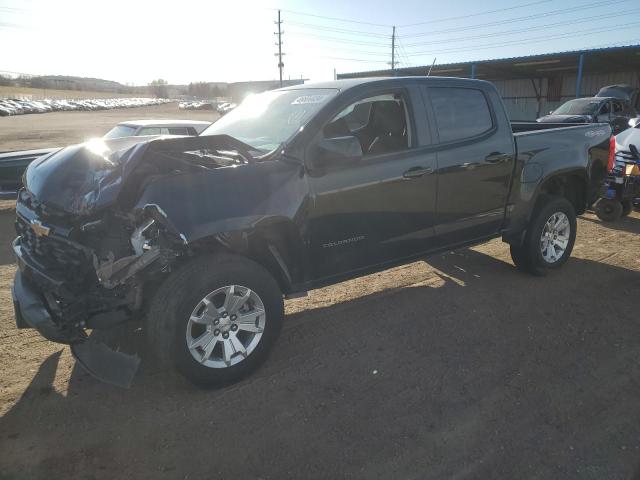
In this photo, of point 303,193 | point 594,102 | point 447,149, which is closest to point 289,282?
point 303,193

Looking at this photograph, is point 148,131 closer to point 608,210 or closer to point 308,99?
point 308,99

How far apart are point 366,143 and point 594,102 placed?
53.1ft

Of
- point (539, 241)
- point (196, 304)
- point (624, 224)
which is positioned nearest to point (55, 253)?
point (196, 304)

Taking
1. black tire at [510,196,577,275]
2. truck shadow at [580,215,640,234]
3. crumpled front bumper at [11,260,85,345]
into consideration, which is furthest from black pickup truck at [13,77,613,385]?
truck shadow at [580,215,640,234]

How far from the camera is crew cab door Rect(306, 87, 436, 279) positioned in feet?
11.4

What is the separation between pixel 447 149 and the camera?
411 cm

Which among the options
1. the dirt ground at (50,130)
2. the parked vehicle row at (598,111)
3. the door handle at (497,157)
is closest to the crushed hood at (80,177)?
the door handle at (497,157)

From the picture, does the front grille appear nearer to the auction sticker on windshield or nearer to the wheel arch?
the wheel arch

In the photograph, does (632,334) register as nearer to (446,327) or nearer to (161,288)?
(446,327)

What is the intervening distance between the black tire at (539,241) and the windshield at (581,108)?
13937 millimetres

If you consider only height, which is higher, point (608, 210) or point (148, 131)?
point (148, 131)

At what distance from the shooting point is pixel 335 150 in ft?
10.8

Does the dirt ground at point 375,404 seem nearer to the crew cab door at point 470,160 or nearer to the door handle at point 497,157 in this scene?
the crew cab door at point 470,160

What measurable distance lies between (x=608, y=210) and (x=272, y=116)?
20.4 feet
